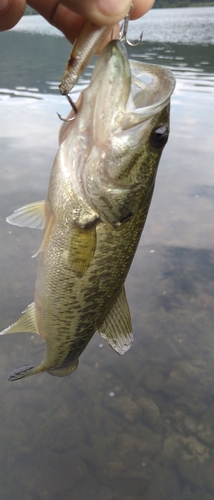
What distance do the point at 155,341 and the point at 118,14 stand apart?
324 centimetres

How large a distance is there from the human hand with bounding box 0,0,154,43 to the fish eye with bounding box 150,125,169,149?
0.42 meters

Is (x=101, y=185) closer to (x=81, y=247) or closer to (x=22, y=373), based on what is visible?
(x=81, y=247)

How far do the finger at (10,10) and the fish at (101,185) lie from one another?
104 centimetres

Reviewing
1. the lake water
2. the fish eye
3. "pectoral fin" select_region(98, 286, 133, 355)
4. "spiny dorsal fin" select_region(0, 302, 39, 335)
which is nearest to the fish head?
the fish eye

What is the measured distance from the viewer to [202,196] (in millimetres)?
6465

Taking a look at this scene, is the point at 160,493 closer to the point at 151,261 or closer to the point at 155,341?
the point at 155,341

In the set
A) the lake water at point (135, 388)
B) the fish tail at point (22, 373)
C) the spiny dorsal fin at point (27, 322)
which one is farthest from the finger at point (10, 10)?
the lake water at point (135, 388)

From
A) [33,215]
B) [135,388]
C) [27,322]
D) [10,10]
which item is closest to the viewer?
[33,215]

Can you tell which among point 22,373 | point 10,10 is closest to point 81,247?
point 22,373

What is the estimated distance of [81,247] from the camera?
5.59ft

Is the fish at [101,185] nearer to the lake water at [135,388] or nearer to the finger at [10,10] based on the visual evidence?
the finger at [10,10]

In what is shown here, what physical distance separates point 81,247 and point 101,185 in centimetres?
28

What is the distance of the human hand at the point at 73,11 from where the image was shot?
1.39 meters

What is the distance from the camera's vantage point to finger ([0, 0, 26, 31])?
219cm
